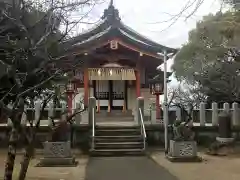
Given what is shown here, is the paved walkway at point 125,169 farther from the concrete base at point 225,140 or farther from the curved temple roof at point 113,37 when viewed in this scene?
the curved temple roof at point 113,37

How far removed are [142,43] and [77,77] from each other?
4.65 metres

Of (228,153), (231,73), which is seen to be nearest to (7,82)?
(228,153)

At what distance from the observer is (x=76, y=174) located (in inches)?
488

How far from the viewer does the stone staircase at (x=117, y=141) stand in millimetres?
17844

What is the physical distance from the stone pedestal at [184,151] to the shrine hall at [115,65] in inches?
346

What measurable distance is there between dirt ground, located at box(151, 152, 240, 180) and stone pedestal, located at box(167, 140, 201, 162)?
0.34 meters

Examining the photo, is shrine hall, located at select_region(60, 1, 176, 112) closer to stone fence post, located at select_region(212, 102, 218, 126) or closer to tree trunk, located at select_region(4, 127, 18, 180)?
stone fence post, located at select_region(212, 102, 218, 126)

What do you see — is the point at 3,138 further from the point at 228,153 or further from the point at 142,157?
the point at 228,153

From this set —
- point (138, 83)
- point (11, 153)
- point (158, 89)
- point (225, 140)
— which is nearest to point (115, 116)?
point (138, 83)

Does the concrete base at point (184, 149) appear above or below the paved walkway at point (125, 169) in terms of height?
above

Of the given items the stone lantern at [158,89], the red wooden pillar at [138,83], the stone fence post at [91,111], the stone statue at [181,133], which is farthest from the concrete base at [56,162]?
the red wooden pillar at [138,83]

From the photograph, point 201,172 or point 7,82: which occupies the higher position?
point 7,82

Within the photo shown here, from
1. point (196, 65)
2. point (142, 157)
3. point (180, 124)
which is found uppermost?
point (196, 65)

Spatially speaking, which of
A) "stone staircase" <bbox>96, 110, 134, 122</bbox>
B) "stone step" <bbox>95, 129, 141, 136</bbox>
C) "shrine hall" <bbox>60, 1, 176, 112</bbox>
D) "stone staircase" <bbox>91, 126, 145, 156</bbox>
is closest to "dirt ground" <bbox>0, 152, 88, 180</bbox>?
"stone staircase" <bbox>91, 126, 145, 156</bbox>
